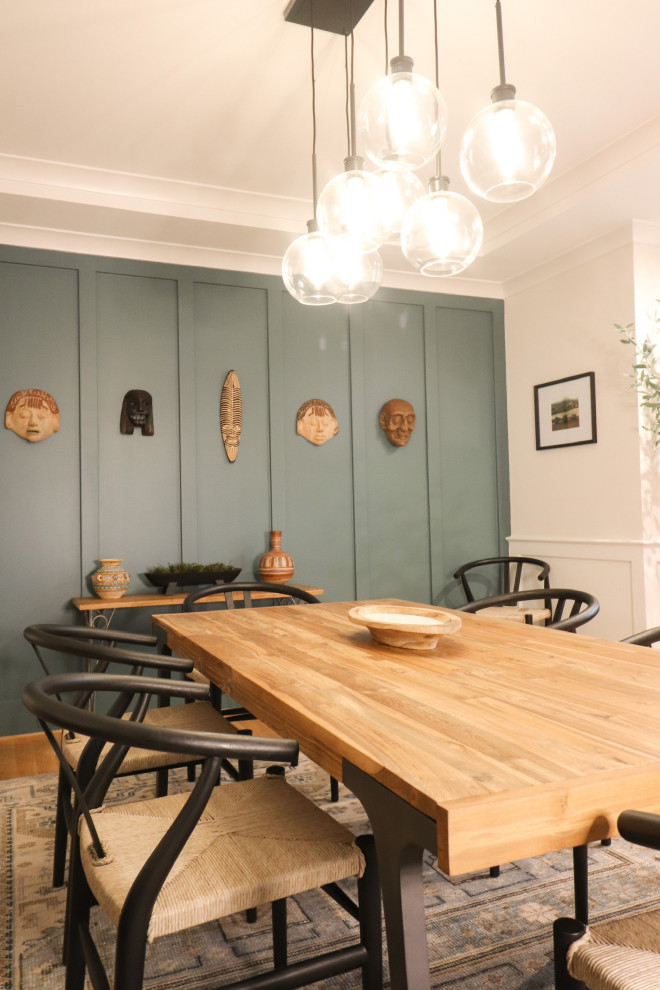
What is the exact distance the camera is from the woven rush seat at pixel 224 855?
1.11 meters

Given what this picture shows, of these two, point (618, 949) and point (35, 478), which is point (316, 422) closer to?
point (35, 478)

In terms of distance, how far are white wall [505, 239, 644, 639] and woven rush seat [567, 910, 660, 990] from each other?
2848mm

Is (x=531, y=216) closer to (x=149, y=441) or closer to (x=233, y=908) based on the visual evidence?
(x=149, y=441)

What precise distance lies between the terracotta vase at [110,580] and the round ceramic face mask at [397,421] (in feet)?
5.86

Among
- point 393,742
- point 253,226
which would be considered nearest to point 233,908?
point 393,742

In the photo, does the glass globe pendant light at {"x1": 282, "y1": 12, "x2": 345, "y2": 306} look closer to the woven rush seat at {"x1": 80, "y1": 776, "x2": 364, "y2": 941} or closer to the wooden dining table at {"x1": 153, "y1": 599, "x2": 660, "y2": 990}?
the wooden dining table at {"x1": 153, "y1": 599, "x2": 660, "y2": 990}

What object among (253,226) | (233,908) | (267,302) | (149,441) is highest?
(253,226)

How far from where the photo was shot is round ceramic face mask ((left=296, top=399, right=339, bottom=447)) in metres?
4.17

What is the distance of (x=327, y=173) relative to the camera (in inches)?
136

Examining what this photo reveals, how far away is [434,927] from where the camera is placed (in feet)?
6.04

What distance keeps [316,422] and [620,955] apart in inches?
135

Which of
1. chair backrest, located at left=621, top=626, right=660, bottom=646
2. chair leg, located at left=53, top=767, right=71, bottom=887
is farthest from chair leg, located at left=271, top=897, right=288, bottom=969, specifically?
chair backrest, located at left=621, top=626, right=660, bottom=646

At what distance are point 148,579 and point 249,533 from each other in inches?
24.4

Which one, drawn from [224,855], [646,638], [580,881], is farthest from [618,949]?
[646,638]
